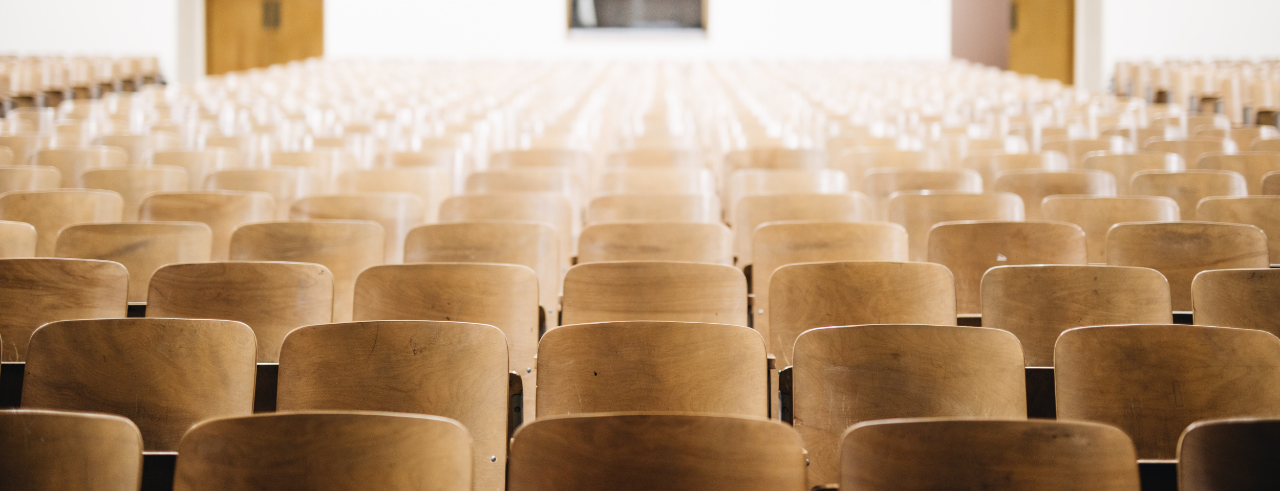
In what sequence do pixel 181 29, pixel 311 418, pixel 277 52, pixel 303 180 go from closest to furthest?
pixel 311 418 → pixel 303 180 → pixel 181 29 → pixel 277 52

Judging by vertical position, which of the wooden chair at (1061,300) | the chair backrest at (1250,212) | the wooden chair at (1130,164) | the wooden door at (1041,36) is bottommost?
the wooden chair at (1061,300)

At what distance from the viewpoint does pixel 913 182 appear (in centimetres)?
329

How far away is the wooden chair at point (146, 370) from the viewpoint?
61.7 inches

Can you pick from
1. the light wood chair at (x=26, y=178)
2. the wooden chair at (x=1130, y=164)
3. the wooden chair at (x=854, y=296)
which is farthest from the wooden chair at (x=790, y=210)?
the light wood chair at (x=26, y=178)

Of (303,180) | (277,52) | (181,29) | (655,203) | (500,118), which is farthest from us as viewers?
(277,52)

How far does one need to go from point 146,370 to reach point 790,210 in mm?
1823

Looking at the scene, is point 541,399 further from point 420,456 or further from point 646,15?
point 646,15

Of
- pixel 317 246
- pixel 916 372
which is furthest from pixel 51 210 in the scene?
pixel 916 372

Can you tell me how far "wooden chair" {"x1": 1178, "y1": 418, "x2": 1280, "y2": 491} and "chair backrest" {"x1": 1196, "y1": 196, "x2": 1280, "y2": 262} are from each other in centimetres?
167

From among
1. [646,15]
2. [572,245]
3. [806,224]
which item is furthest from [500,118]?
[646,15]

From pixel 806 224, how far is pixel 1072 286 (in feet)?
2.23

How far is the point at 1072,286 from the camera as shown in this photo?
1938mm

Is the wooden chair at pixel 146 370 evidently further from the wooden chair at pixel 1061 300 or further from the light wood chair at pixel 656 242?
the wooden chair at pixel 1061 300

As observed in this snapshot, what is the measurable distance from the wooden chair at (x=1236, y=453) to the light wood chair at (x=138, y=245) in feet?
7.28
